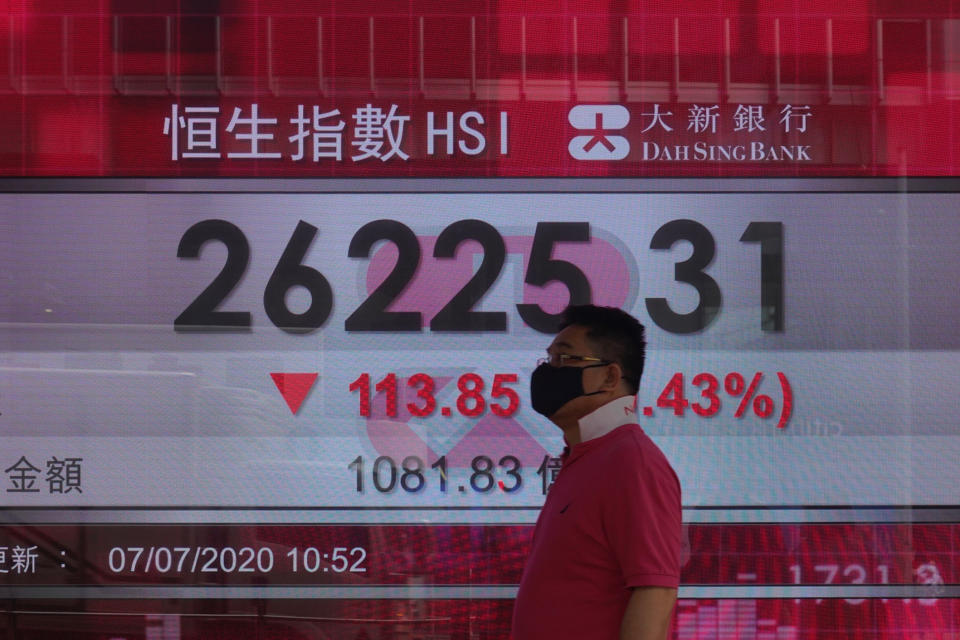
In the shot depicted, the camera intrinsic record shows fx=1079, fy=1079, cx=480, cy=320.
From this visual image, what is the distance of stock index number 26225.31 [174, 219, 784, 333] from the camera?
3.71m

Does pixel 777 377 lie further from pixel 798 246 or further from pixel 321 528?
pixel 321 528

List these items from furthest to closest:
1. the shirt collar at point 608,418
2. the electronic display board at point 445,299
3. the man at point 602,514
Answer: the electronic display board at point 445,299 < the shirt collar at point 608,418 < the man at point 602,514

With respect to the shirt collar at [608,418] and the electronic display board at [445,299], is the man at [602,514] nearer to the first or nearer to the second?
the shirt collar at [608,418]

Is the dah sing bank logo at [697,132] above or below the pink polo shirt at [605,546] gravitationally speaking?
above

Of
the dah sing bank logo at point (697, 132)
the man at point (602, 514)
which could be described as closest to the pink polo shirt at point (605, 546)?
the man at point (602, 514)

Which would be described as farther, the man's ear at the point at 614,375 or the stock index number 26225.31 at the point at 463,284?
the stock index number 26225.31 at the point at 463,284

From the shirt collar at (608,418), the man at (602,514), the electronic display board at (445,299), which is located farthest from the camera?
the electronic display board at (445,299)

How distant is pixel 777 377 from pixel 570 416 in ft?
3.92

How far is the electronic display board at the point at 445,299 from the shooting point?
12.1ft

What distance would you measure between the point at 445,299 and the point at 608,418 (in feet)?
3.68

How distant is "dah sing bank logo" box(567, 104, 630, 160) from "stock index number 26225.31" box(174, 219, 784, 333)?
10.3 inches

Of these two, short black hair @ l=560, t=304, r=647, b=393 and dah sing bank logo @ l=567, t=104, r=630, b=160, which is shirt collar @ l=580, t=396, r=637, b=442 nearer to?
short black hair @ l=560, t=304, r=647, b=393

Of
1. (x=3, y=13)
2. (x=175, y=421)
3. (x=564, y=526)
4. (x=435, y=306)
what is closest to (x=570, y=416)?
(x=564, y=526)

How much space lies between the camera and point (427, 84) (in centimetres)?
378
